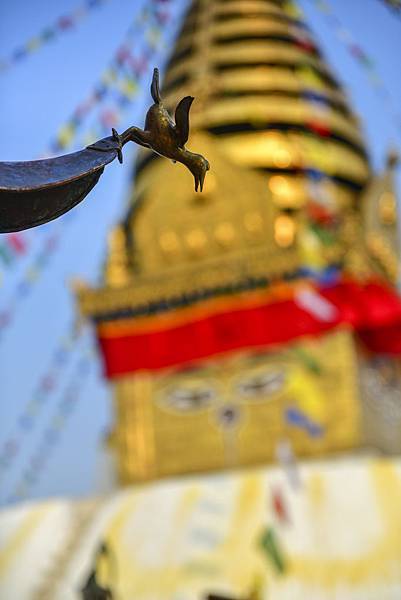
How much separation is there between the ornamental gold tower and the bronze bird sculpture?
320 inches

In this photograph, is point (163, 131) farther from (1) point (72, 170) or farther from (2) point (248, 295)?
(2) point (248, 295)

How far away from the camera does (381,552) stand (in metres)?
7.53

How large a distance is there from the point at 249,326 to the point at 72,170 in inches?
333

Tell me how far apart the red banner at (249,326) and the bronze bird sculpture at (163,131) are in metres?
8.12

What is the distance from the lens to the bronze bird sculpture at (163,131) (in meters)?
1.86

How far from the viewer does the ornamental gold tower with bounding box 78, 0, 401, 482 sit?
394 inches

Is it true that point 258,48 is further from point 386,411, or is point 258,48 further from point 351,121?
point 386,411

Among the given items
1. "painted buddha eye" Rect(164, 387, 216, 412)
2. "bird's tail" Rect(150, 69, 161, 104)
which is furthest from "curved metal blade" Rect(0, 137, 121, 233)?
"painted buddha eye" Rect(164, 387, 216, 412)

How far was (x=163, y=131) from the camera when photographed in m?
1.88

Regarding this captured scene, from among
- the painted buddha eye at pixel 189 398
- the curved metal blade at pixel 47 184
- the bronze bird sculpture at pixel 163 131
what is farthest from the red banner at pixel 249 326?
the curved metal blade at pixel 47 184

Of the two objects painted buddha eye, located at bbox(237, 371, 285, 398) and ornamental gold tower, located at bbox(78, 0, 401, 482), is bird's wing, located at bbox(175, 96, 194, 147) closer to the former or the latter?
ornamental gold tower, located at bbox(78, 0, 401, 482)

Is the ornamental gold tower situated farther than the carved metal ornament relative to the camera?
Yes

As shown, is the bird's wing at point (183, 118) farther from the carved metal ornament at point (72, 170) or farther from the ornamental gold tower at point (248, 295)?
the ornamental gold tower at point (248, 295)

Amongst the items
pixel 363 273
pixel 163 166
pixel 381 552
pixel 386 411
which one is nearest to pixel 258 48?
pixel 163 166
